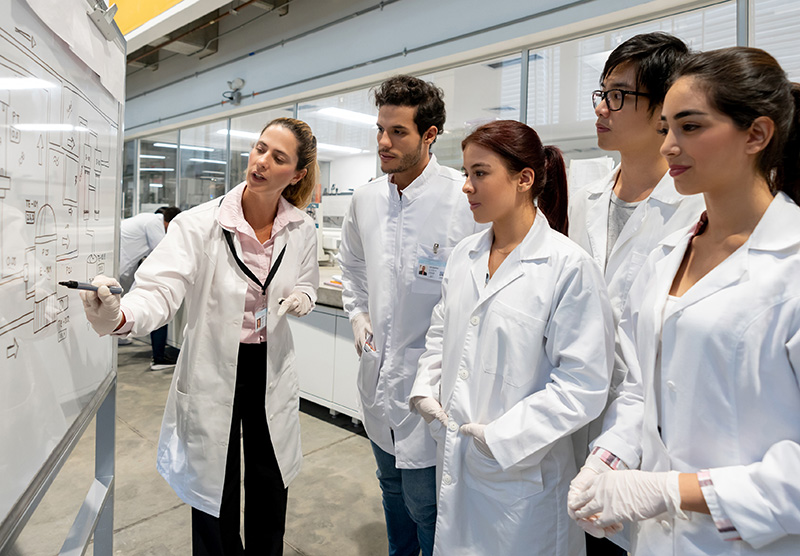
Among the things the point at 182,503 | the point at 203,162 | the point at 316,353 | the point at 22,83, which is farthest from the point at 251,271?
the point at 203,162

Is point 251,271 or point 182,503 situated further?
point 182,503

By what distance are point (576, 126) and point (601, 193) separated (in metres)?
1.67

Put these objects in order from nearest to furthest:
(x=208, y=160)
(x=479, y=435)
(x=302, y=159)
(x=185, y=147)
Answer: (x=479, y=435), (x=302, y=159), (x=208, y=160), (x=185, y=147)

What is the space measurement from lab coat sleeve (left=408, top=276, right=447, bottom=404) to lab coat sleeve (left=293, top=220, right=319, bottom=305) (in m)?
0.53

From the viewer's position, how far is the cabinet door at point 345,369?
3148 mm

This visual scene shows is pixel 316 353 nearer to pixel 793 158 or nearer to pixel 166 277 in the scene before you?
pixel 166 277

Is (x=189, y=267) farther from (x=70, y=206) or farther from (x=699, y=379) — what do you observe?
(x=699, y=379)

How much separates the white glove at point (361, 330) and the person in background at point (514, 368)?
1.43 feet

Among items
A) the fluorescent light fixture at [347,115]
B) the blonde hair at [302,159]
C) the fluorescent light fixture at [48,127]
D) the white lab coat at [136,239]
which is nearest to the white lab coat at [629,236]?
the blonde hair at [302,159]

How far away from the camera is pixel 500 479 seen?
1143mm

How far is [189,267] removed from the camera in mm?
1458

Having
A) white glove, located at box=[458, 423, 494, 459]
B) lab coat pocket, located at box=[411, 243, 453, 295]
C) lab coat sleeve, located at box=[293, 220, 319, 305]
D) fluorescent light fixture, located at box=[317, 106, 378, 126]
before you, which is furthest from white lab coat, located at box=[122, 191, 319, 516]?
fluorescent light fixture, located at box=[317, 106, 378, 126]

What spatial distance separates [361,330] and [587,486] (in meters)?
0.98

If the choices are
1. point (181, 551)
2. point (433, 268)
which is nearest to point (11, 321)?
point (433, 268)
